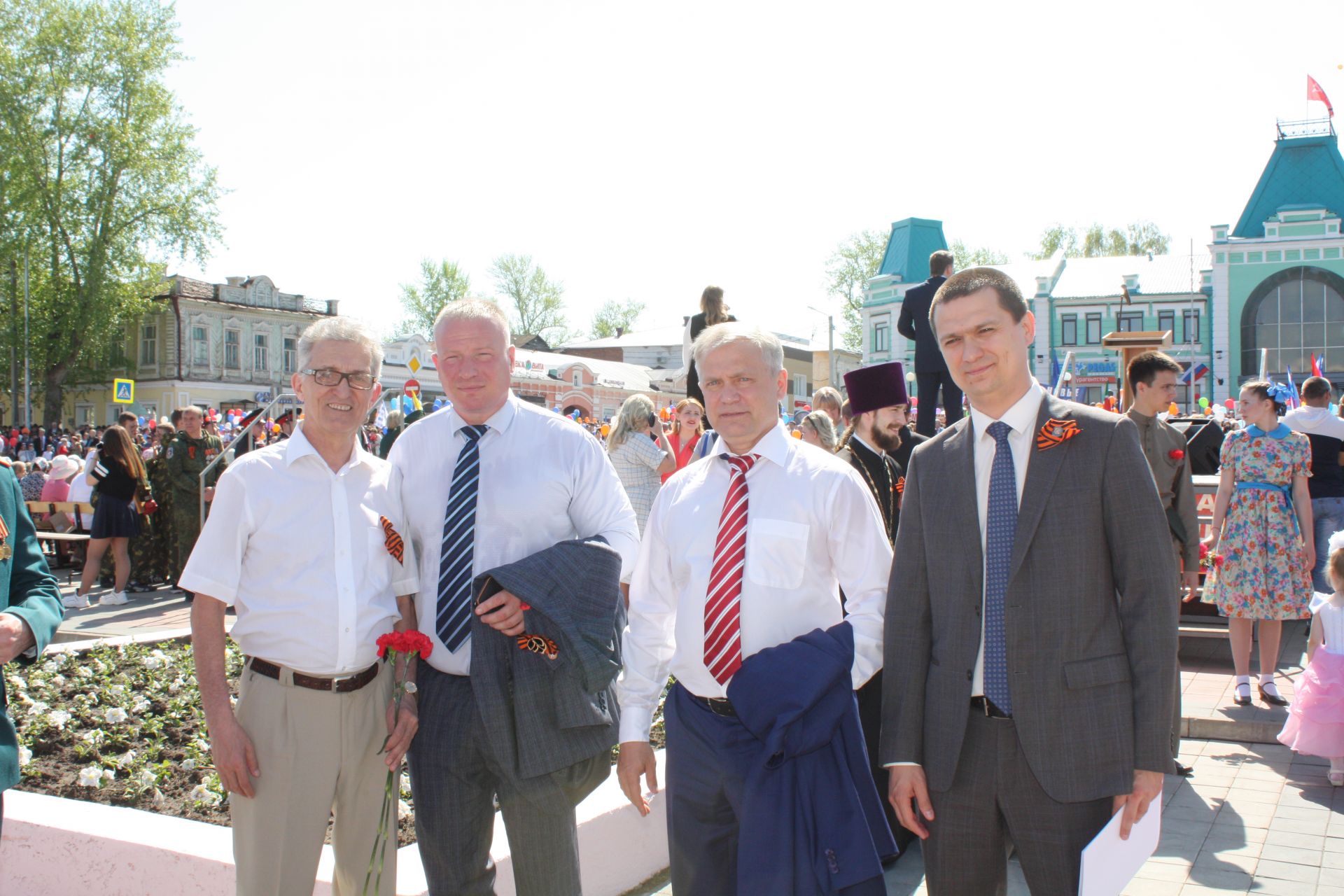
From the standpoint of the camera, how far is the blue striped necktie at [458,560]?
3.05 metres

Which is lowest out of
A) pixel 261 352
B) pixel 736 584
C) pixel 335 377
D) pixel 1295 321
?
pixel 736 584

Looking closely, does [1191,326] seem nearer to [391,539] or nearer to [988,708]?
[988,708]

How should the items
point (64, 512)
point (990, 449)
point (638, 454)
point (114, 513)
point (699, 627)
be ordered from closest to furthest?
1. point (990, 449)
2. point (699, 627)
3. point (638, 454)
4. point (114, 513)
5. point (64, 512)

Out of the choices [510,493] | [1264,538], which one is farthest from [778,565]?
[1264,538]

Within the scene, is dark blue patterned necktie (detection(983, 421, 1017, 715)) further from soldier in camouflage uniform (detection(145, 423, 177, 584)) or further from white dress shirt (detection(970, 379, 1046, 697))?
soldier in camouflage uniform (detection(145, 423, 177, 584))

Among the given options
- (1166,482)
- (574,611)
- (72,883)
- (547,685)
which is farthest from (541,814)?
(1166,482)

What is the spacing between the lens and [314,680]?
288cm

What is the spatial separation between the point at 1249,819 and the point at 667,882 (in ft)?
9.34

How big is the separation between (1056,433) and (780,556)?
29.6 inches

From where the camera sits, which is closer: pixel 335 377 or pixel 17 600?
pixel 17 600

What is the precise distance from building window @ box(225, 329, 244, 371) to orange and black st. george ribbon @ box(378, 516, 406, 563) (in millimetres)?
49379

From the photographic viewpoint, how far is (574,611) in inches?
115

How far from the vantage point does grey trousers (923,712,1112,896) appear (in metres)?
2.36

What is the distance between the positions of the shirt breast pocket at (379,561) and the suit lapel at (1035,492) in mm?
1790
